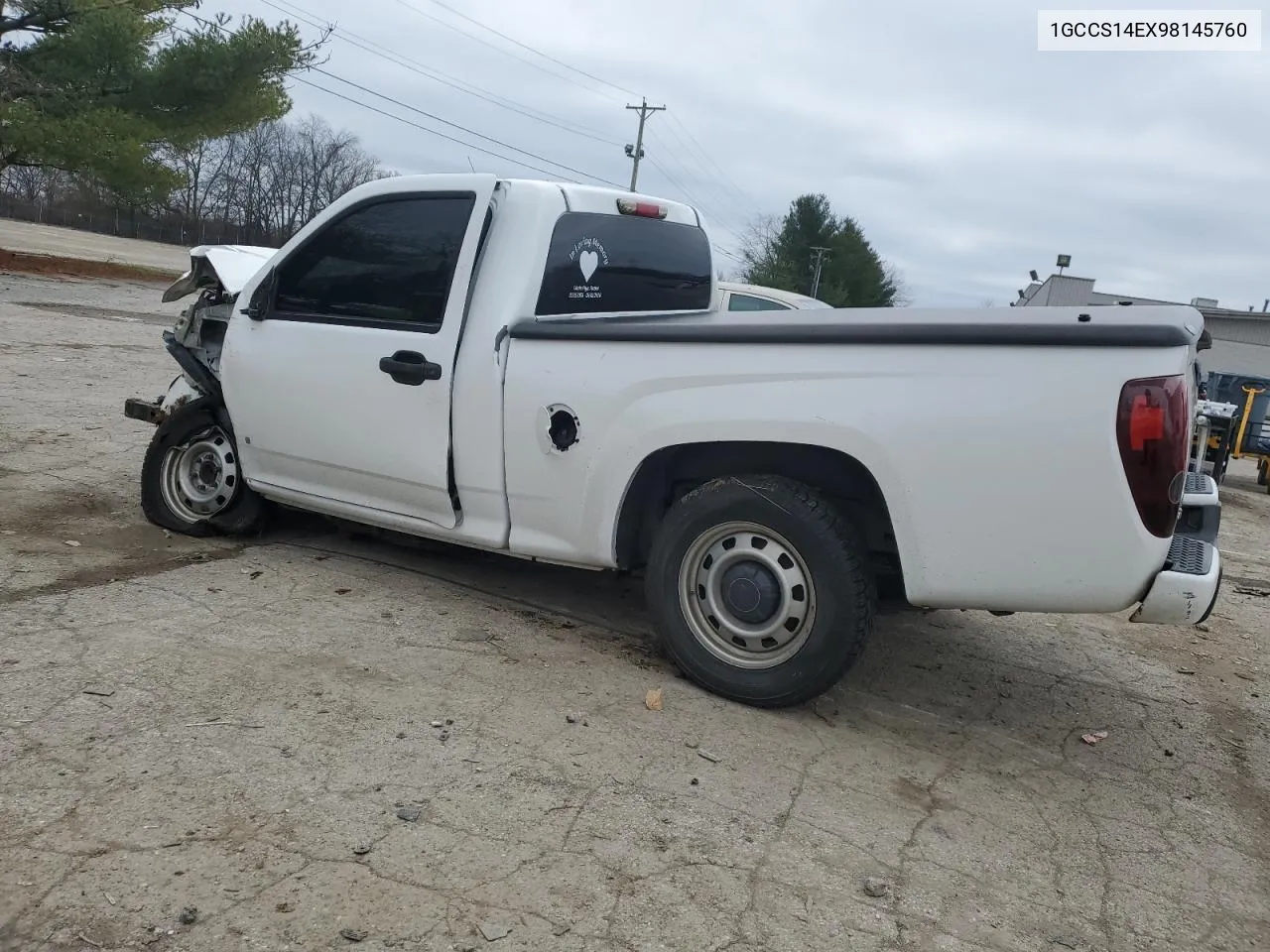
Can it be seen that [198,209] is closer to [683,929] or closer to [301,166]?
[301,166]

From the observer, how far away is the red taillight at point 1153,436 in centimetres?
315

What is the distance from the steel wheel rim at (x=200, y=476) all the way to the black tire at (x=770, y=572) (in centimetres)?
262

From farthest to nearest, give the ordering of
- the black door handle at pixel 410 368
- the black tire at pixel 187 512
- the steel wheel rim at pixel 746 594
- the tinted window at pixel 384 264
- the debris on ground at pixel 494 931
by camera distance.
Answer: the black tire at pixel 187 512 < the tinted window at pixel 384 264 < the black door handle at pixel 410 368 < the steel wheel rim at pixel 746 594 < the debris on ground at pixel 494 931

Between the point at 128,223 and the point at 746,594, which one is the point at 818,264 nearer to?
the point at 128,223

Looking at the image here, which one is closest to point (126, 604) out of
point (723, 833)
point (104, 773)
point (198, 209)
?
point (104, 773)

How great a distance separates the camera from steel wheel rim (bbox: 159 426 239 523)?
5.44 m

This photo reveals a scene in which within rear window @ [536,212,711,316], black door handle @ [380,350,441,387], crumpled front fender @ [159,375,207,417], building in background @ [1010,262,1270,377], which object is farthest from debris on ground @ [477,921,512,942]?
building in background @ [1010,262,1270,377]

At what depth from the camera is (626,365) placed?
396 centimetres

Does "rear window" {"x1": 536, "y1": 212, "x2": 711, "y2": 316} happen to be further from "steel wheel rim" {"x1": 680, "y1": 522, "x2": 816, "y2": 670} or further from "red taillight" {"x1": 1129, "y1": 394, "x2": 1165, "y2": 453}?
"red taillight" {"x1": 1129, "y1": 394, "x2": 1165, "y2": 453}

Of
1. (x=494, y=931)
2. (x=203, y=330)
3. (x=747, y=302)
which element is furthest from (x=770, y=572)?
(x=747, y=302)

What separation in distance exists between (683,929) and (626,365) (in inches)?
82.6

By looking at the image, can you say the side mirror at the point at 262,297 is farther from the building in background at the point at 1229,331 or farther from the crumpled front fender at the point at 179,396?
the building in background at the point at 1229,331

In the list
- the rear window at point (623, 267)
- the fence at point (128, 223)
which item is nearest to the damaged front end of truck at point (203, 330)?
the rear window at point (623, 267)

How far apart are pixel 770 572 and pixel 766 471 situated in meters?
0.40
